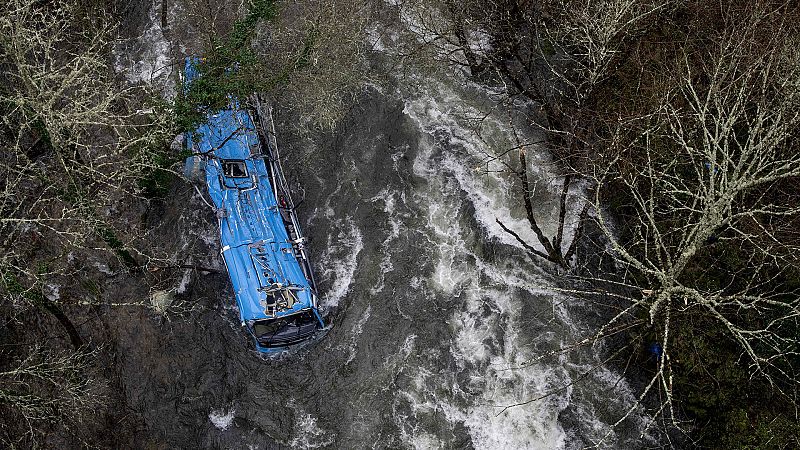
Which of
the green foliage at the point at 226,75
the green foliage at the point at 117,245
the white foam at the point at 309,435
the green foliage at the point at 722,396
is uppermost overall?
the green foliage at the point at 226,75

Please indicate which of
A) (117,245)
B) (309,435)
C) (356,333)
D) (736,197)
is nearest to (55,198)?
(117,245)

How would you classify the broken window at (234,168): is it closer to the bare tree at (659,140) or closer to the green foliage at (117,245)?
the green foliage at (117,245)

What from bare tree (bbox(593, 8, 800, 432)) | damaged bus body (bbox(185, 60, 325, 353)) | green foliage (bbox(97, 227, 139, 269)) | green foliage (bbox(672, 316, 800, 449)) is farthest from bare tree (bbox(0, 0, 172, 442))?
green foliage (bbox(672, 316, 800, 449))

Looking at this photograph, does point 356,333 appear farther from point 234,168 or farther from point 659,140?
point 659,140

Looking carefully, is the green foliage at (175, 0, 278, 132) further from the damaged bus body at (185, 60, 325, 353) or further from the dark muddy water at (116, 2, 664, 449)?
the dark muddy water at (116, 2, 664, 449)

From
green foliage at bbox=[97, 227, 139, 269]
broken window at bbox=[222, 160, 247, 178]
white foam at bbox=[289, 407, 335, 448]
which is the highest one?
broken window at bbox=[222, 160, 247, 178]

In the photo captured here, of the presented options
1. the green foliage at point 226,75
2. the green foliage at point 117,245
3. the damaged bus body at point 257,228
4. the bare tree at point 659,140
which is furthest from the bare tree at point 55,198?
the bare tree at point 659,140
